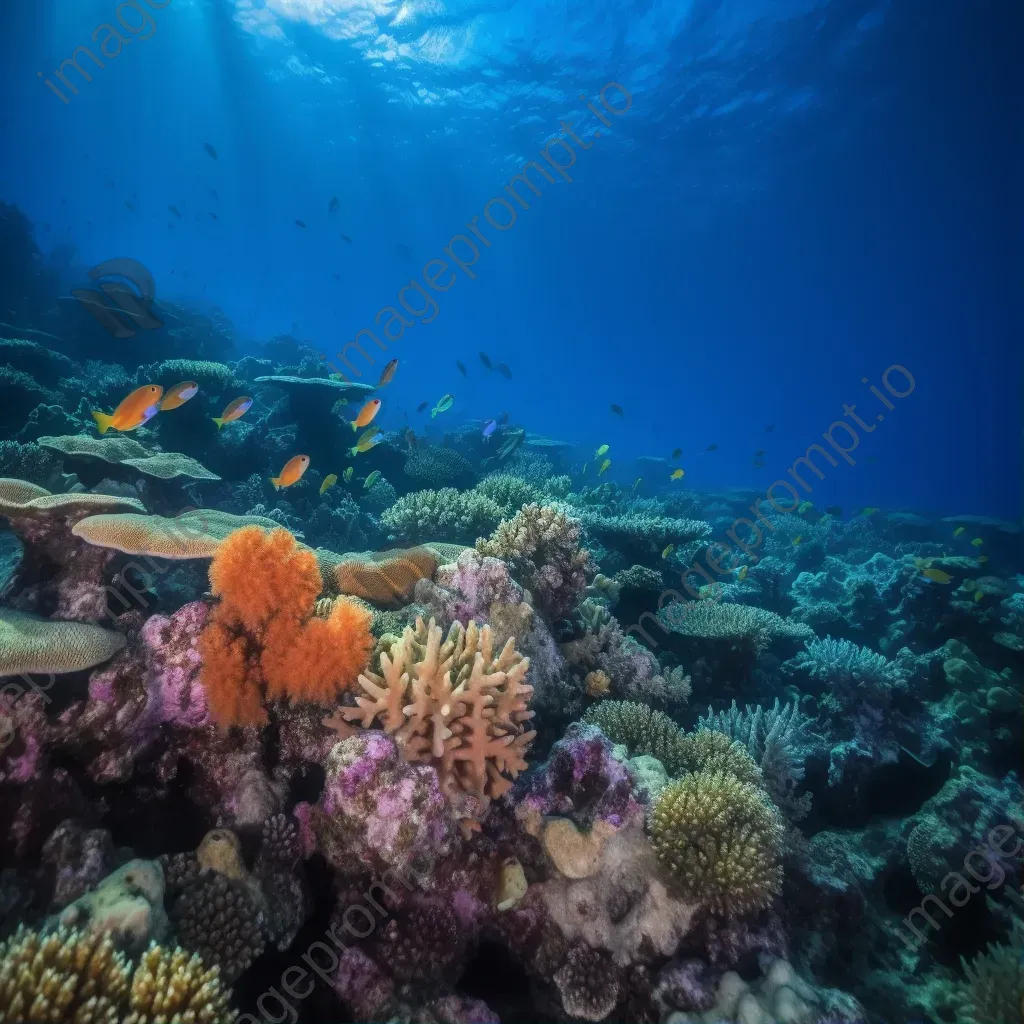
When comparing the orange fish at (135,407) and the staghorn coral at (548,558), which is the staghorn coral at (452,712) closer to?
the staghorn coral at (548,558)

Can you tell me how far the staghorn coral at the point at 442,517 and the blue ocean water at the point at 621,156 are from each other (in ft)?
34.3

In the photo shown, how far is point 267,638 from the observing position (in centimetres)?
330

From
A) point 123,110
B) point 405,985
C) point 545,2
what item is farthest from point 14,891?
point 123,110

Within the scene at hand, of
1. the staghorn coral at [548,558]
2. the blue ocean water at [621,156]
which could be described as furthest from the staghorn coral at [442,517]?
the blue ocean water at [621,156]

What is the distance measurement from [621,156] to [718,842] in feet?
143

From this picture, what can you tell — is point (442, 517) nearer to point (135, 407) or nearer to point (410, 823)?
point (135, 407)

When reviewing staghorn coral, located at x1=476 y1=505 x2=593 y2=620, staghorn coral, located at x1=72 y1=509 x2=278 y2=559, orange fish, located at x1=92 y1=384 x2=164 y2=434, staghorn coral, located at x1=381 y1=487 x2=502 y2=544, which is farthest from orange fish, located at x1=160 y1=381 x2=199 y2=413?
staghorn coral, located at x1=476 y1=505 x2=593 y2=620

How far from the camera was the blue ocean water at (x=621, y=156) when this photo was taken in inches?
989

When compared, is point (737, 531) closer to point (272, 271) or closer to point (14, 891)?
point (14, 891)

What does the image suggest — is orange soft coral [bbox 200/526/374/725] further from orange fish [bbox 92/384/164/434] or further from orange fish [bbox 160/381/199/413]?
orange fish [bbox 160/381/199/413]

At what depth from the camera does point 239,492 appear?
9.32 meters

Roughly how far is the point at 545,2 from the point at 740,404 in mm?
123953

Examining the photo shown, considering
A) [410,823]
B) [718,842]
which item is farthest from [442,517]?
[718,842]

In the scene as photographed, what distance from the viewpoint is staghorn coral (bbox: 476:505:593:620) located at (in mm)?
5012
